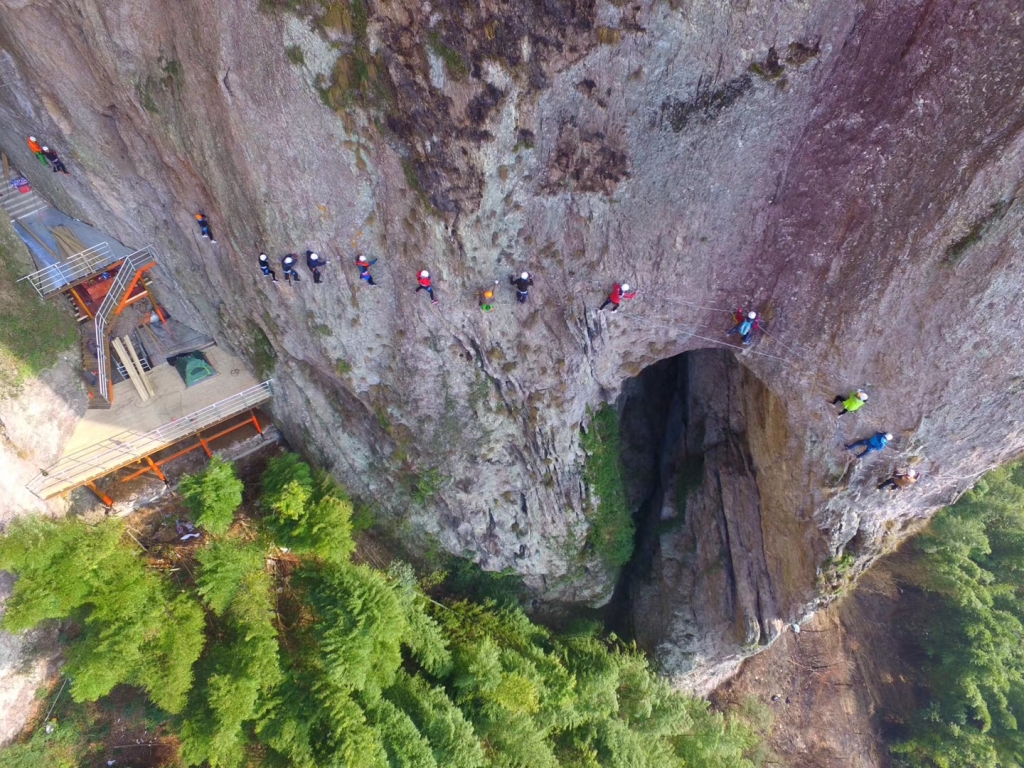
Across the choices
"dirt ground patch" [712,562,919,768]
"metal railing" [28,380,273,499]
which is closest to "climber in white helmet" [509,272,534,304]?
"metal railing" [28,380,273,499]

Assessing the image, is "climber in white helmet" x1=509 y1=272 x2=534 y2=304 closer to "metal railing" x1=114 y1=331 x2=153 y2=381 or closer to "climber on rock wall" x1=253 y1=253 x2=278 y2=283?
"climber on rock wall" x1=253 y1=253 x2=278 y2=283

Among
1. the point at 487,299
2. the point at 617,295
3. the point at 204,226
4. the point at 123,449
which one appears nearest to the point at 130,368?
the point at 123,449

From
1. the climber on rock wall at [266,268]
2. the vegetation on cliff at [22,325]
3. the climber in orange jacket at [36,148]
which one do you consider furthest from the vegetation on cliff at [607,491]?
the climber in orange jacket at [36,148]

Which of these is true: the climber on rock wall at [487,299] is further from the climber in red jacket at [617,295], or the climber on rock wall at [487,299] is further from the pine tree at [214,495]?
the pine tree at [214,495]

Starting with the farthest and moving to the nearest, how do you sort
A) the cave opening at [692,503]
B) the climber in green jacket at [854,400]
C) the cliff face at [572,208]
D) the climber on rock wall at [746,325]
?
the cave opening at [692,503], the climber on rock wall at [746,325], the climber in green jacket at [854,400], the cliff face at [572,208]

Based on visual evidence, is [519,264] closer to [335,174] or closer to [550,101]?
[550,101]

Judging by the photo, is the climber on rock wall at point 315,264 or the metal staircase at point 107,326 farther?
the metal staircase at point 107,326

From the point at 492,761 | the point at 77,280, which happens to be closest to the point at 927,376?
the point at 492,761
